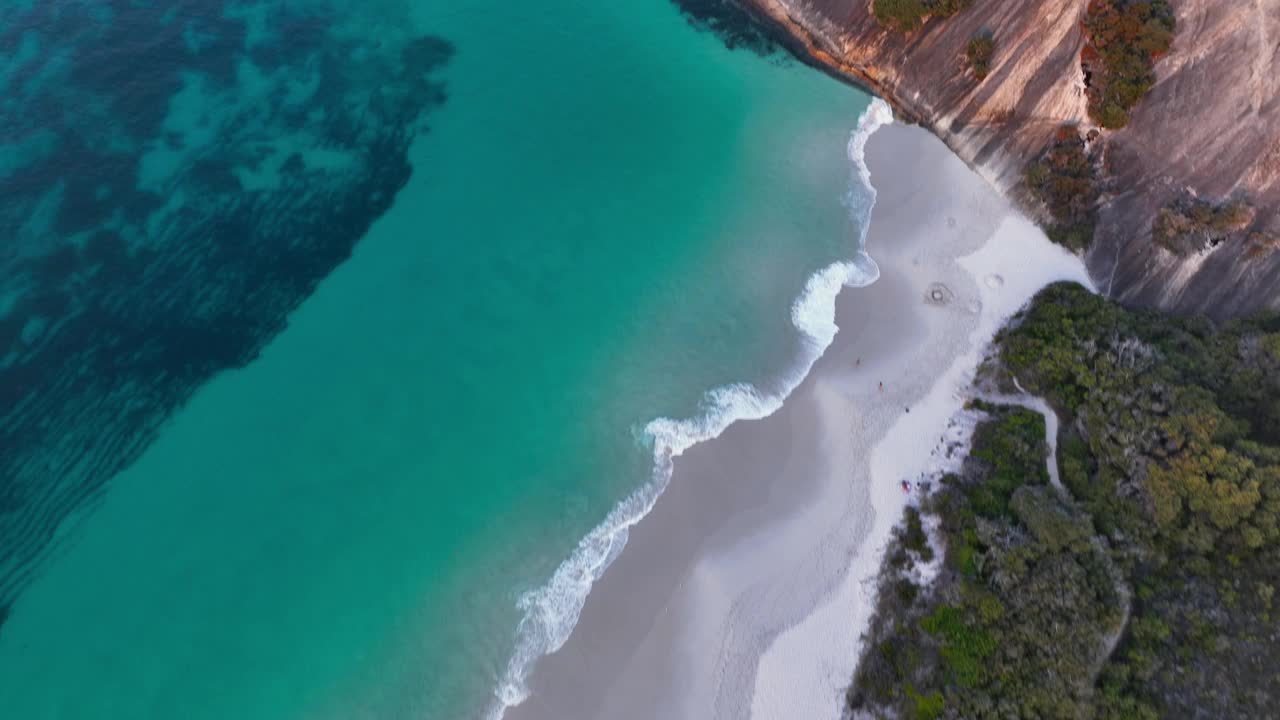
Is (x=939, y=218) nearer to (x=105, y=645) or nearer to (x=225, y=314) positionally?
(x=225, y=314)

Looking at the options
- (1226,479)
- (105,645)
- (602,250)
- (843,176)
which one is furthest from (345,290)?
(1226,479)

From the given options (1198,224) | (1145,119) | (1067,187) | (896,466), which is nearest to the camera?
(896,466)

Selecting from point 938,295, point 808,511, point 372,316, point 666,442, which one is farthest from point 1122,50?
point 372,316

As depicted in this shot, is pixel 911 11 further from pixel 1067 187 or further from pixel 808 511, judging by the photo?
pixel 808 511

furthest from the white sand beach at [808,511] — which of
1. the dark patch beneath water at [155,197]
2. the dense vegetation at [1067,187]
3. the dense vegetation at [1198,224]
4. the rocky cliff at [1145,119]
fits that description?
the dark patch beneath water at [155,197]

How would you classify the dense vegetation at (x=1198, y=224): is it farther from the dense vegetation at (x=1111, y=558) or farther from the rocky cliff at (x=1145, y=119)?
the dense vegetation at (x=1111, y=558)

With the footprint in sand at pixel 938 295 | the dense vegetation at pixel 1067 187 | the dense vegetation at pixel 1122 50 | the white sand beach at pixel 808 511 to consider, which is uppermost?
the dense vegetation at pixel 1122 50

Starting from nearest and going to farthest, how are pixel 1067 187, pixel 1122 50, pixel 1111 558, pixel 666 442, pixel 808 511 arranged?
pixel 1111 558 → pixel 808 511 → pixel 666 442 → pixel 1122 50 → pixel 1067 187
